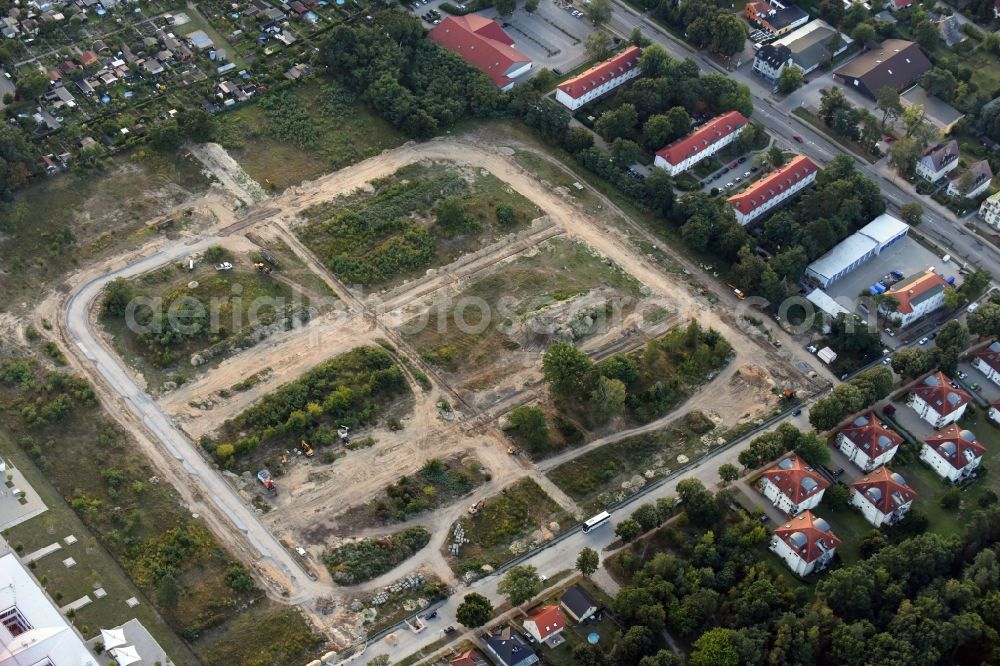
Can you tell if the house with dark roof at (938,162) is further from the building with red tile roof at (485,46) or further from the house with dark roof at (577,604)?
the house with dark roof at (577,604)

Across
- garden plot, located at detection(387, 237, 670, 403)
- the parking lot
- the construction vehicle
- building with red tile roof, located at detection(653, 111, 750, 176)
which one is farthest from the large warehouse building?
the construction vehicle


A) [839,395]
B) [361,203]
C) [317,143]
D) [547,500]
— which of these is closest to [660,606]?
[547,500]

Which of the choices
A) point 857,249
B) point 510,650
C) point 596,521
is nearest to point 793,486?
point 596,521

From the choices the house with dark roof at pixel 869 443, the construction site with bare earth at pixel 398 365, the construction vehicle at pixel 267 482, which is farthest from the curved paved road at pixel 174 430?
the house with dark roof at pixel 869 443

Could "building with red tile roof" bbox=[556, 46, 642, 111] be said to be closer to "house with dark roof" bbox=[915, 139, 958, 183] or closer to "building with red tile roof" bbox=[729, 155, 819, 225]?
"building with red tile roof" bbox=[729, 155, 819, 225]

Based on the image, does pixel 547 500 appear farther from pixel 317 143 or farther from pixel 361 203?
pixel 317 143

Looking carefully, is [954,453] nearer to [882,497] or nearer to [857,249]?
[882,497]

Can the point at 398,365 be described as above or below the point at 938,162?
below
